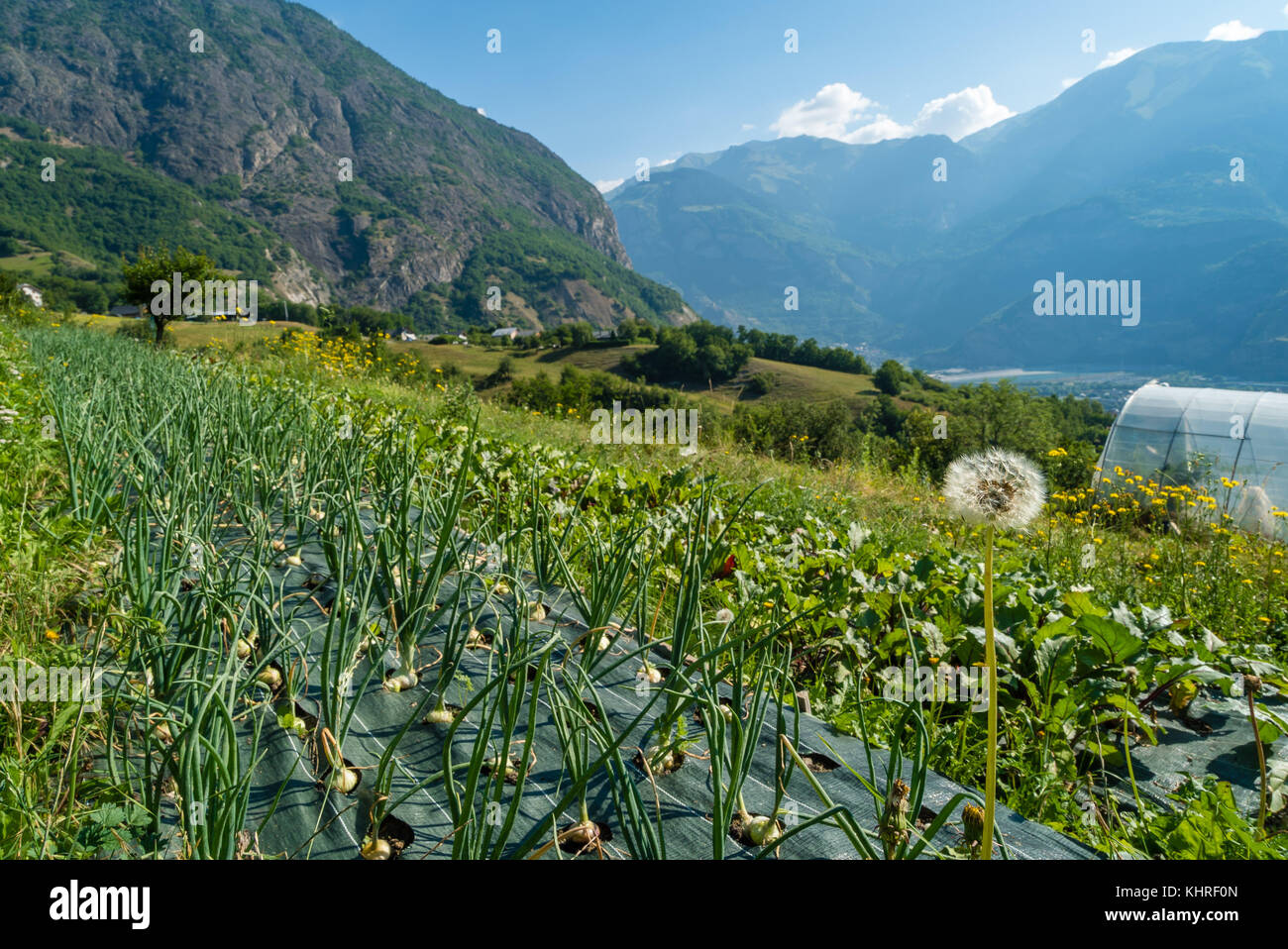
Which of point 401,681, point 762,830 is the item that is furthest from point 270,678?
point 762,830

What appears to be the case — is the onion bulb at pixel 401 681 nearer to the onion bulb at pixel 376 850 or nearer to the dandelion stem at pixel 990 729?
the onion bulb at pixel 376 850

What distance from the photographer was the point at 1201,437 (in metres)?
13.3

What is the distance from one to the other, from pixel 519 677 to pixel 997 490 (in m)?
1.00

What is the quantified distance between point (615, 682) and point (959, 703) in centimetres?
117

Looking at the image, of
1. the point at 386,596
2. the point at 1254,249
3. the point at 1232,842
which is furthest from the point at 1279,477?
the point at 1254,249

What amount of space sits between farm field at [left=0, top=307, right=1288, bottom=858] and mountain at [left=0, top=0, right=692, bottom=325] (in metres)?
134

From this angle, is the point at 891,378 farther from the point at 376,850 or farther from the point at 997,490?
the point at 376,850

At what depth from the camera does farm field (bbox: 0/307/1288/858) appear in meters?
1.18

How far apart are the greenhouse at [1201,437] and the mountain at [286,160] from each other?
418ft

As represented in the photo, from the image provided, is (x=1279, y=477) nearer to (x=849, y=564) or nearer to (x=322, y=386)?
(x=849, y=564)

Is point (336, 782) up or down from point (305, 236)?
down

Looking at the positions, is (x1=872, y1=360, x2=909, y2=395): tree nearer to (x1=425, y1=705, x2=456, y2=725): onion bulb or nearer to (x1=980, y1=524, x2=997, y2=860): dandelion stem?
(x1=425, y1=705, x2=456, y2=725): onion bulb

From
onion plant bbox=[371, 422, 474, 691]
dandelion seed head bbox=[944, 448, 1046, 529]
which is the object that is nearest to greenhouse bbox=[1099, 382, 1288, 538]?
dandelion seed head bbox=[944, 448, 1046, 529]

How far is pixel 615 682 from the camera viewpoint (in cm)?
194
